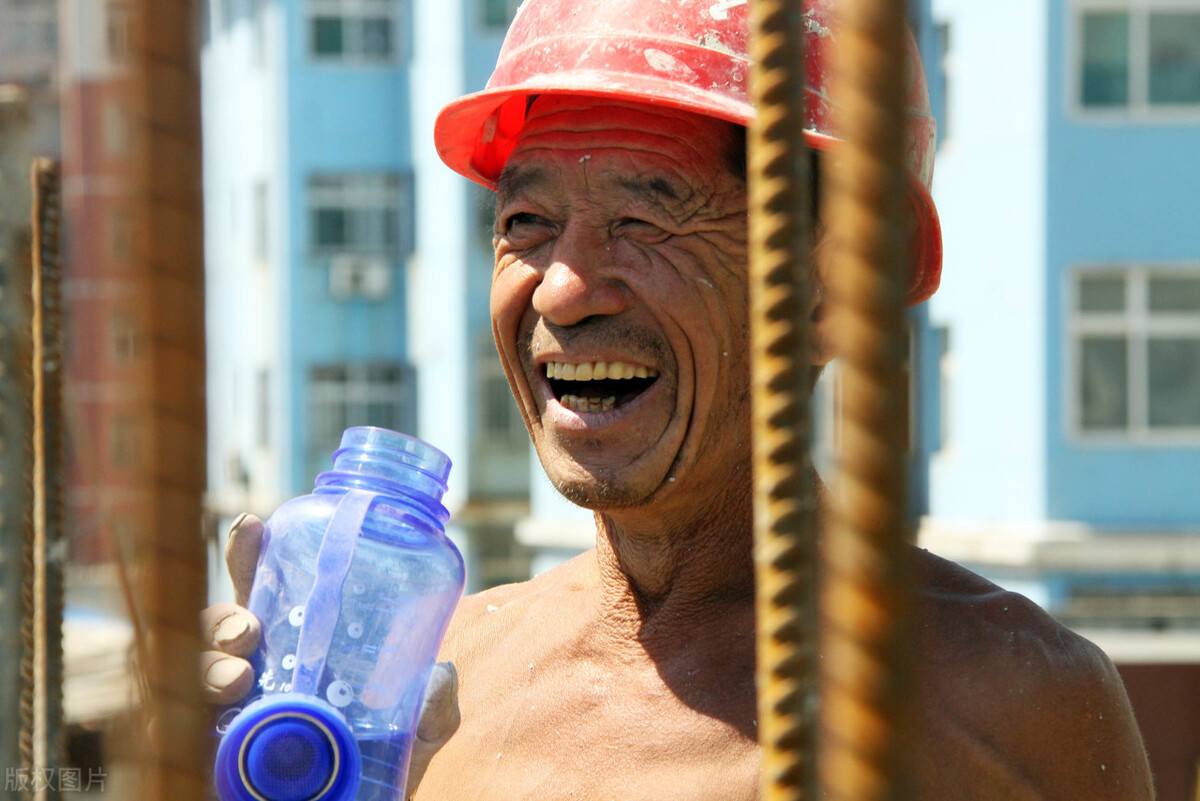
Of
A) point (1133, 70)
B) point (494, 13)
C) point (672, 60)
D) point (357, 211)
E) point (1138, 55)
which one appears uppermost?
point (494, 13)

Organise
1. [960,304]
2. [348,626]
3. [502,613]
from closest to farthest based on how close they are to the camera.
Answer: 1. [348,626]
2. [502,613]
3. [960,304]

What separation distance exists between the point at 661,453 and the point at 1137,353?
42.4 feet

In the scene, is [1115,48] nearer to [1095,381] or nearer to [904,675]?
[1095,381]

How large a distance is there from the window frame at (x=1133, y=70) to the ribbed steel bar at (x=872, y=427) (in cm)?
1351

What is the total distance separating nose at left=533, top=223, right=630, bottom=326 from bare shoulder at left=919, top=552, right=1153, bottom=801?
0.68 meters

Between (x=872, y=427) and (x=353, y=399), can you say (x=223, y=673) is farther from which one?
(x=353, y=399)

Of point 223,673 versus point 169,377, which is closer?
point 169,377

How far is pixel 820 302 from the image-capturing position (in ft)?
7.48

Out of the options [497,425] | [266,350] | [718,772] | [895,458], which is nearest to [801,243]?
[895,458]

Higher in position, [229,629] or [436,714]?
[229,629]

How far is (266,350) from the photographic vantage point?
21359mm

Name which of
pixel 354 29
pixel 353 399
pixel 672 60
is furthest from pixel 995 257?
pixel 672 60

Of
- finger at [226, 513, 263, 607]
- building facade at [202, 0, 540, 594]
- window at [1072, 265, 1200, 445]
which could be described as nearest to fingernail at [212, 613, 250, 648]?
finger at [226, 513, 263, 607]

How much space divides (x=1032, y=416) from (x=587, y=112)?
38.7 ft
